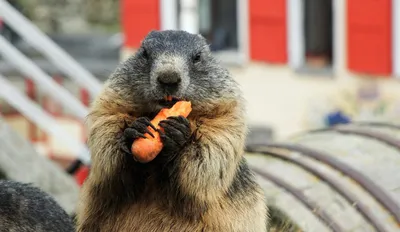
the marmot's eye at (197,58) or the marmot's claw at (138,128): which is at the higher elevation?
the marmot's eye at (197,58)

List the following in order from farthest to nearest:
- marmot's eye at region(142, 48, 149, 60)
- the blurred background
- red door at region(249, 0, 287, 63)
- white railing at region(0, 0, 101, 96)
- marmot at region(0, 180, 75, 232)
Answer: red door at region(249, 0, 287, 63) < the blurred background < white railing at region(0, 0, 101, 96) < marmot's eye at region(142, 48, 149, 60) < marmot at region(0, 180, 75, 232)

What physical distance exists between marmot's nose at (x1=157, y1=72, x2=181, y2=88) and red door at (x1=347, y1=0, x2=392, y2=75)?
792cm

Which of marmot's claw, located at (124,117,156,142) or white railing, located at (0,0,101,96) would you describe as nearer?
marmot's claw, located at (124,117,156,142)

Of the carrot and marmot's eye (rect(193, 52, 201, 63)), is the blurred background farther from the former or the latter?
the carrot

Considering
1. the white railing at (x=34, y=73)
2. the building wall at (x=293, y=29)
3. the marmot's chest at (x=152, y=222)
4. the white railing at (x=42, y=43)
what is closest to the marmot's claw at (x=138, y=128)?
the marmot's chest at (x=152, y=222)

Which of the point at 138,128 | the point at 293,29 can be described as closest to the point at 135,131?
the point at 138,128

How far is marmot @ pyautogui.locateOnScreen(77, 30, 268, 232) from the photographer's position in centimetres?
382

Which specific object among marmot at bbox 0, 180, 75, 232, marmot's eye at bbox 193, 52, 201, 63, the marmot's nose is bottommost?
marmot at bbox 0, 180, 75, 232

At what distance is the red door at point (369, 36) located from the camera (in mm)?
11328

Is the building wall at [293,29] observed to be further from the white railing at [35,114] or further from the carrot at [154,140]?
the carrot at [154,140]

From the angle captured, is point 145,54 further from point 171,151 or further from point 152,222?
point 152,222

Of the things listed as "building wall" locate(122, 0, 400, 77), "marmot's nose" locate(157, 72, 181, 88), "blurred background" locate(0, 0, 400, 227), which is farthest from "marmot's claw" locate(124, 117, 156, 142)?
"building wall" locate(122, 0, 400, 77)

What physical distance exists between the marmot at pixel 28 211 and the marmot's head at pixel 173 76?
1.82ft

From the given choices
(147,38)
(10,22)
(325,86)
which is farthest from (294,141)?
(325,86)
